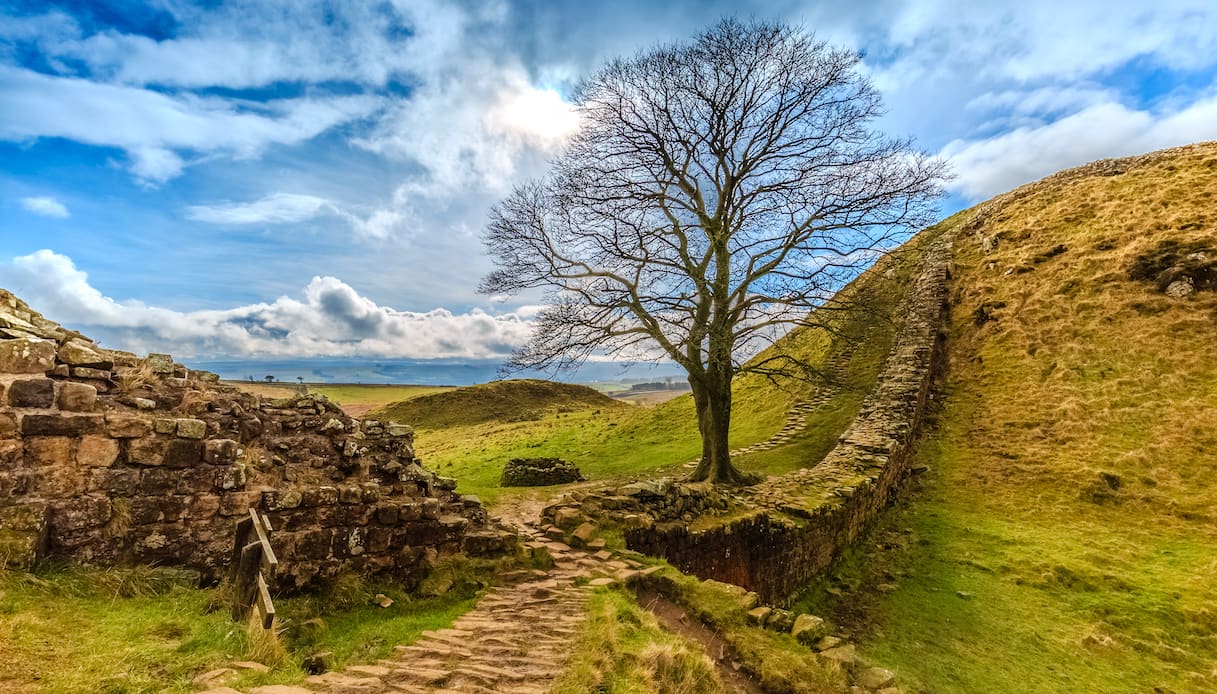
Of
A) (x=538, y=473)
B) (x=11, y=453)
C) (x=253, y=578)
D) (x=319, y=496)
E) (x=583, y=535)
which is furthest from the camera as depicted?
(x=538, y=473)

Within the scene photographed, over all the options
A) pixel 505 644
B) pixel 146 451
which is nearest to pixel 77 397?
pixel 146 451

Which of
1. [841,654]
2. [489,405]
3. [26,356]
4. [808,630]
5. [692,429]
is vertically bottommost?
[841,654]

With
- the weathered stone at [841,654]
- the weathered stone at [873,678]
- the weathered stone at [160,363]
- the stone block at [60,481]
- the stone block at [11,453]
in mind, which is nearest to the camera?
the stone block at [11,453]

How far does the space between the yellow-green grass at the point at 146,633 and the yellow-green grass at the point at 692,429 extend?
28.7ft

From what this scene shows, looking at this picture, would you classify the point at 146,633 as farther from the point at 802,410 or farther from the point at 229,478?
the point at 802,410

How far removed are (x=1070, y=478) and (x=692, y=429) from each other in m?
15.1

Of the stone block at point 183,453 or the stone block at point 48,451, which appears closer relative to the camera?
the stone block at point 48,451

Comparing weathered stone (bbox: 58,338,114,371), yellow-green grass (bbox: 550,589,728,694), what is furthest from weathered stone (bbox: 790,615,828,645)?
weathered stone (bbox: 58,338,114,371)

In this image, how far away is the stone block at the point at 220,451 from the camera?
657cm

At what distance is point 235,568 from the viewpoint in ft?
20.1

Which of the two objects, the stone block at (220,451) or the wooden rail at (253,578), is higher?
the stone block at (220,451)

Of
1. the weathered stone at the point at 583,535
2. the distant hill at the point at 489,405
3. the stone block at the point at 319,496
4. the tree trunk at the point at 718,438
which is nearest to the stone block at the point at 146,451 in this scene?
the stone block at the point at 319,496

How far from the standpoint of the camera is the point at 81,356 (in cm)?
632

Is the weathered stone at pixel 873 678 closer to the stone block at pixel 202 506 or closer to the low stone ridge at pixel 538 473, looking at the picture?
the stone block at pixel 202 506
